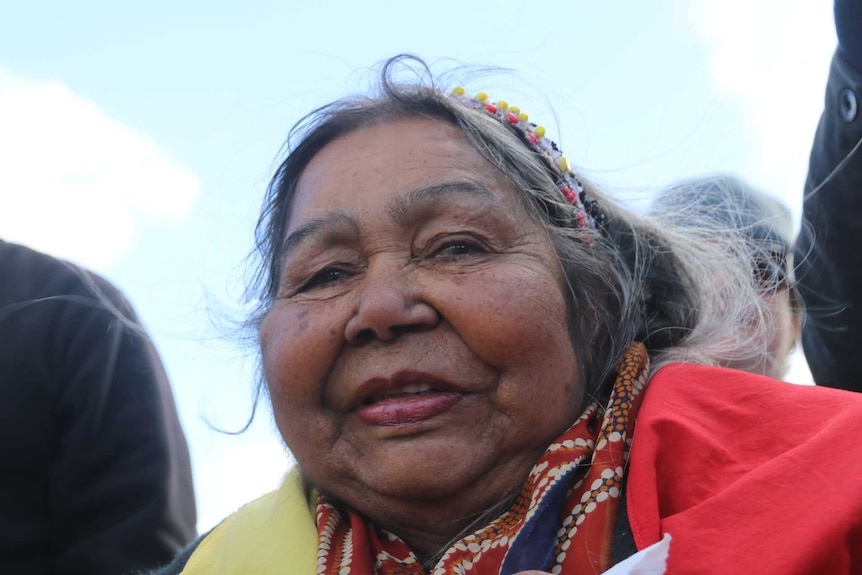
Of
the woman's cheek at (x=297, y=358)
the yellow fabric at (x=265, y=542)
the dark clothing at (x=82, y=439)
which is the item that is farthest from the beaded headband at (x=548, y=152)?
the dark clothing at (x=82, y=439)

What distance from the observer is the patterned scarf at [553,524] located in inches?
80.7

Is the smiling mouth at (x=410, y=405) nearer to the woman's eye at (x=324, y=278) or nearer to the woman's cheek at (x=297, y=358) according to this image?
the woman's cheek at (x=297, y=358)

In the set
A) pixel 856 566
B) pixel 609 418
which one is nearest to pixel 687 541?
pixel 856 566

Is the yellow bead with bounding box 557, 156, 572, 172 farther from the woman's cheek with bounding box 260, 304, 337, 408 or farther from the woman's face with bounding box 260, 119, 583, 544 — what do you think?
the woman's cheek with bounding box 260, 304, 337, 408

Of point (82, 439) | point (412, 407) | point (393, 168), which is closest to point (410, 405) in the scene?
point (412, 407)

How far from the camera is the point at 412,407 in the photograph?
2262 mm

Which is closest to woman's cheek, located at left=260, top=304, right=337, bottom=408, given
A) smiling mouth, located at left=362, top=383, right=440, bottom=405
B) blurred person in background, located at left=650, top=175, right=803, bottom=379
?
smiling mouth, located at left=362, top=383, right=440, bottom=405

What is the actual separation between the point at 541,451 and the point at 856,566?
73cm

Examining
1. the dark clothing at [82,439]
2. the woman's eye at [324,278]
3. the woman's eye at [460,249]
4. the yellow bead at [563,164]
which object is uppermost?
the yellow bead at [563,164]

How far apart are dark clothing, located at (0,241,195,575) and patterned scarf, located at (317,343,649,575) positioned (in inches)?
26.1

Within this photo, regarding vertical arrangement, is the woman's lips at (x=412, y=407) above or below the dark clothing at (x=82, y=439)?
above

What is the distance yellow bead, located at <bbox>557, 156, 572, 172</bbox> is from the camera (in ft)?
9.29

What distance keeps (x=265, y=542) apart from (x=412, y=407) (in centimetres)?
50

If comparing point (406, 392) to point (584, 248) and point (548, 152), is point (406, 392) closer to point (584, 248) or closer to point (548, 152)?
point (584, 248)
